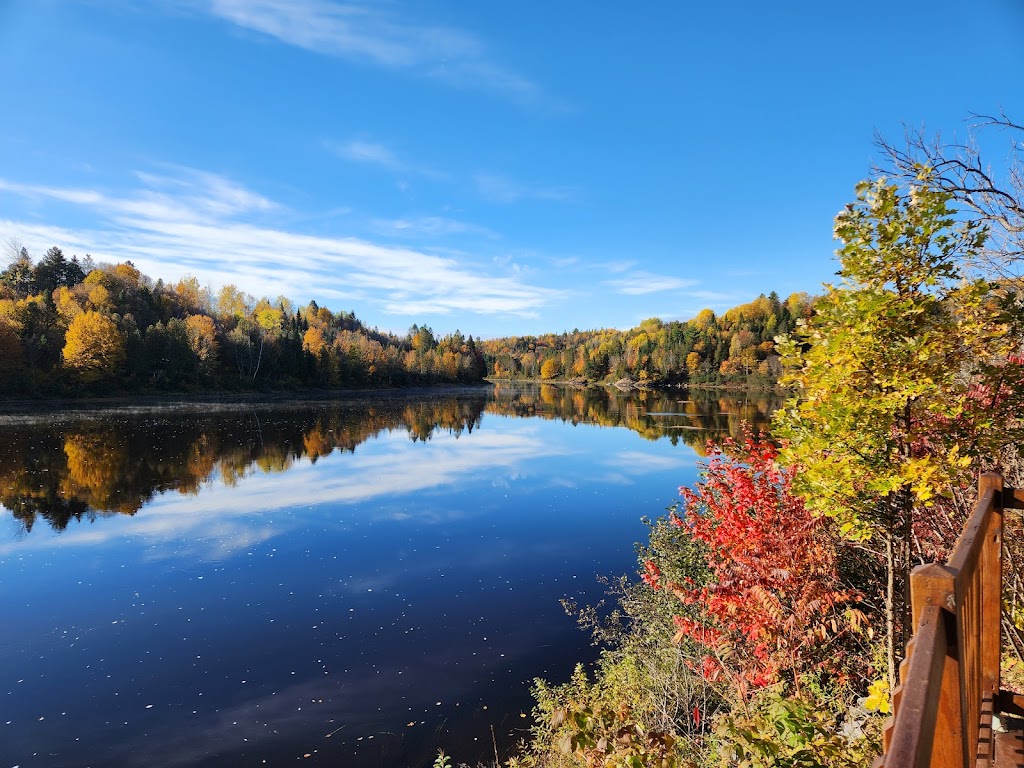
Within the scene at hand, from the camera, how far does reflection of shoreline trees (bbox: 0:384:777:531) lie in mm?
23547

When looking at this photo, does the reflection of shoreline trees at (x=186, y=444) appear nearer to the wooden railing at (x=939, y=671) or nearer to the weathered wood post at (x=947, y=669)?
the wooden railing at (x=939, y=671)

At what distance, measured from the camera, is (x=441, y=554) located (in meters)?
17.2

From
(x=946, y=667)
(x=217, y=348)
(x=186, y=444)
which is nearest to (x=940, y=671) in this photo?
(x=946, y=667)

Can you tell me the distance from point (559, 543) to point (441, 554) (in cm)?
395

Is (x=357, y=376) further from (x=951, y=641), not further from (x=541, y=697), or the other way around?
(x=951, y=641)

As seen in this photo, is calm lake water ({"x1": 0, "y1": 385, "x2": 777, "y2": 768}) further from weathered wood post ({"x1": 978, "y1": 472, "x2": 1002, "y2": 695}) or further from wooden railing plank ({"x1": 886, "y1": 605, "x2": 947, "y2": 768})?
wooden railing plank ({"x1": 886, "y1": 605, "x2": 947, "y2": 768})

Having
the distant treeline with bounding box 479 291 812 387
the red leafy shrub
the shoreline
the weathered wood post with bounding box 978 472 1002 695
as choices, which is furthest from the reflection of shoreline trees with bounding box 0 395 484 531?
the distant treeline with bounding box 479 291 812 387

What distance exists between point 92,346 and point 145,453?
44.3 metres

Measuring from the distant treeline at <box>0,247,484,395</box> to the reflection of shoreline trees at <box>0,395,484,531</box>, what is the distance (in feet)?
67.3

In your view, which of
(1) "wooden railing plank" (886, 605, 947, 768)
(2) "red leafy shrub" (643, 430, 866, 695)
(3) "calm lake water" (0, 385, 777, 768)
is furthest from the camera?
(3) "calm lake water" (0, 385, 777, 768)

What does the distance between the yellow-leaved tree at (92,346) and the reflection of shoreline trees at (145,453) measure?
19.5m

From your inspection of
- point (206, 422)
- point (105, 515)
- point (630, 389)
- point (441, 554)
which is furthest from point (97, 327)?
point (630, 389)

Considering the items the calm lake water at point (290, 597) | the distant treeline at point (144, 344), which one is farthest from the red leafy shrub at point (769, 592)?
the distant treeline at point (144, 344)

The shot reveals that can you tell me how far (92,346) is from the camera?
6550cm
